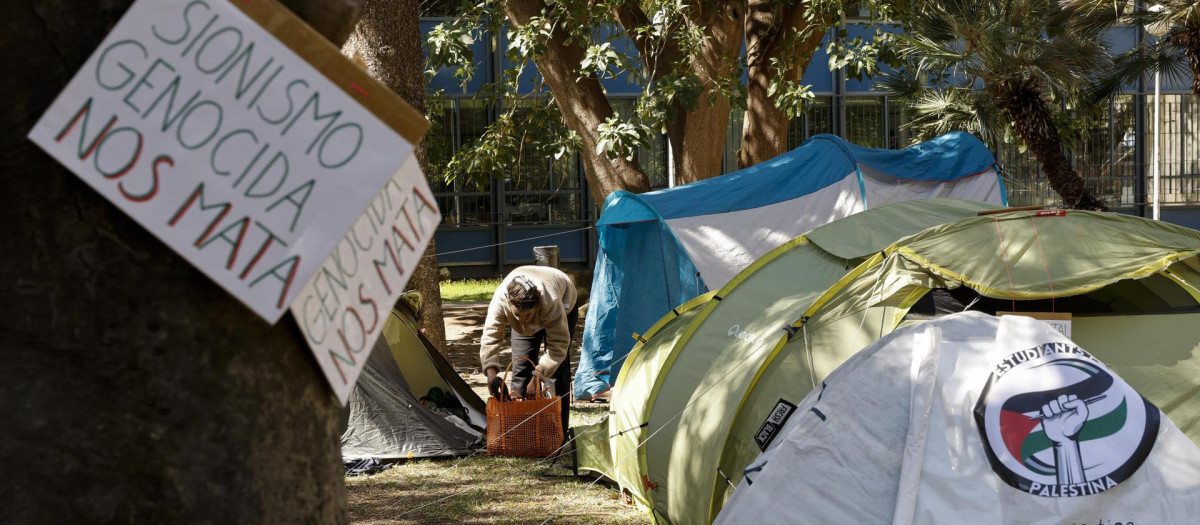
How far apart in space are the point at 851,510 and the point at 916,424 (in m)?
0.35

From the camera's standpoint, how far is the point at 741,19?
11.2 meters

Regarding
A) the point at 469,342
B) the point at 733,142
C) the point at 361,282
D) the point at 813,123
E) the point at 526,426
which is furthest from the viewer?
the point at 813,123

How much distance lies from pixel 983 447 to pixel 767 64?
825 centimetres

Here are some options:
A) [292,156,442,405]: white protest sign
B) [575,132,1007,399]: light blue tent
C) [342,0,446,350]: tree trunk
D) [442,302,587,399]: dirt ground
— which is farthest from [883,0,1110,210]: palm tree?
[292,156,442,405]: white protest sign

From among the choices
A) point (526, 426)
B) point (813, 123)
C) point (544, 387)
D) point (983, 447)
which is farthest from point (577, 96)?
point (813, 123)

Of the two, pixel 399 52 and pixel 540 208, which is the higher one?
pixel 399 52

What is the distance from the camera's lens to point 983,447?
11.1 feet

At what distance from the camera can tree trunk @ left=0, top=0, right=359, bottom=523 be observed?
1.52 meters

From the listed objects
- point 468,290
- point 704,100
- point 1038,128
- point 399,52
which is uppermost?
point 399,52

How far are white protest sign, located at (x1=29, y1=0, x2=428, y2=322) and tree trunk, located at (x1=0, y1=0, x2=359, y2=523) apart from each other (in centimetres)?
7

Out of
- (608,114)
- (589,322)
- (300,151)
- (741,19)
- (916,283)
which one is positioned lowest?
(589,322)

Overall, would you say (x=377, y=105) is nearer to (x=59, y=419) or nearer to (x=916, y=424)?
(x=59, y=419)

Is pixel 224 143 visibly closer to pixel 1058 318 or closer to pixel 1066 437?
pixel 1066 437

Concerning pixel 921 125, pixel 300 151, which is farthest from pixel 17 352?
pixel 921 125
